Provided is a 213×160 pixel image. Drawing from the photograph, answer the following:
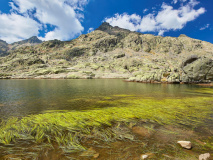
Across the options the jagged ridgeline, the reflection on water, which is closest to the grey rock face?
the reflection on water

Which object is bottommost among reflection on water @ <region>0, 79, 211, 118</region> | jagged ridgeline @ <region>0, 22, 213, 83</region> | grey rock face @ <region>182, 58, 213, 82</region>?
reflection on water @ <region>0, 79, 211, 118</region>

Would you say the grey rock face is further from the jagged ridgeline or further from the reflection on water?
the jagged ridgeline

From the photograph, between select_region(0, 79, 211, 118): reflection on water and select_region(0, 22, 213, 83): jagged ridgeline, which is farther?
select_region(0, 22, 213, 83): jagged ridgeline

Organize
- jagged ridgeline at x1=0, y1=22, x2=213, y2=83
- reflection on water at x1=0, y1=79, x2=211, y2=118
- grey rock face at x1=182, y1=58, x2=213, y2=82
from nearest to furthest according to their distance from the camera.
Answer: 1. reflection on water at x1=0, y1=79, x2=211, y2=118
2. grey rock face at x1=182, y1=58, x2=213, y2=82
3. jagged ridgeline at x1=0, y1=22, x2=213, y2=83

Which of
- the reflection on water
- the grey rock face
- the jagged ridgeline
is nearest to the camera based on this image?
the reflection on water

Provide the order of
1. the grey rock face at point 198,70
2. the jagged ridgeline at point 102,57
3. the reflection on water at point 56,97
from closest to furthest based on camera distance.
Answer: the reflection on water at point 56,97 → the grey rock face at point 198,70 → the jagged ridgeline at point 102,57

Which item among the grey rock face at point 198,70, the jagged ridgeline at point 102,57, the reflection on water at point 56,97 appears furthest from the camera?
the jagged ridgeline at point 102,57

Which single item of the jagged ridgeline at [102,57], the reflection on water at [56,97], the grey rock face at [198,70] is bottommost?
the reflection on water at [56,97]

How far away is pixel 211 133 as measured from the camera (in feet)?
15.9

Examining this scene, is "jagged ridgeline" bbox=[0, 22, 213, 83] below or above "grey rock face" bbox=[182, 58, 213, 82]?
Answer: above

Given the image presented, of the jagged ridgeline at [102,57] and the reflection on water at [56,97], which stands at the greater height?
the jagged ridgeline at [102,57]

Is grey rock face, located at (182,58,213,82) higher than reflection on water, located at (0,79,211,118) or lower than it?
higher

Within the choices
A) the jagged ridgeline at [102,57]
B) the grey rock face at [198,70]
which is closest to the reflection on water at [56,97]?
the grey rock face at [198,70]

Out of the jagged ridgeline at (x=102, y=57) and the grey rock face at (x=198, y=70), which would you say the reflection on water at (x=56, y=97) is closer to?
the grey rock face at (x=198, y=70)
